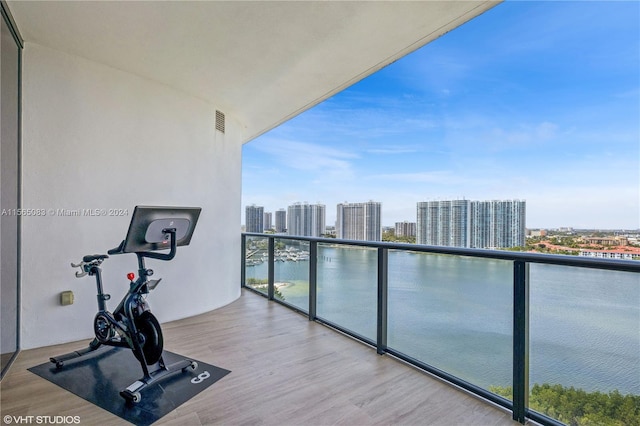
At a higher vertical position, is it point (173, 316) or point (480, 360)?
point (480, 360)

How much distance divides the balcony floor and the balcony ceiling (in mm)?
2819

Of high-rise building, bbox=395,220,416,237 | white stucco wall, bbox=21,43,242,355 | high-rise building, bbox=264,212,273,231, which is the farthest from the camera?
high-rise building, bbox=264,212,273,231

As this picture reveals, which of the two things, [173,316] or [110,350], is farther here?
[173,316]

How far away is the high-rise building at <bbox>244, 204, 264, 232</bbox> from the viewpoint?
5.93m

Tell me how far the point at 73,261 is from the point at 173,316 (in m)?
1.24

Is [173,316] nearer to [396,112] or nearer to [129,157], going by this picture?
[129,157]

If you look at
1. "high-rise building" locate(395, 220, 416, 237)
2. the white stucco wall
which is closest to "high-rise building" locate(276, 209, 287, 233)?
the white stucco wall

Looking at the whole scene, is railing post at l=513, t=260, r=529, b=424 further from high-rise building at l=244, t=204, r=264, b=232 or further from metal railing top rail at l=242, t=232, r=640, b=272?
high-rise building at l=244, t=204, r=264, b=232

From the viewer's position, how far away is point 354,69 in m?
3.13

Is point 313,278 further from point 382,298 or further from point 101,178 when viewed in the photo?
point 101,178

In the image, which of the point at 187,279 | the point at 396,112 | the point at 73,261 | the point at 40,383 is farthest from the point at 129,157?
the point at 396,112

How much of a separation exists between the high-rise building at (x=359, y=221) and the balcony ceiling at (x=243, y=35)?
72.8 inches

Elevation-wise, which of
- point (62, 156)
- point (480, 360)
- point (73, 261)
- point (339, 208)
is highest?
point (62, 156)
